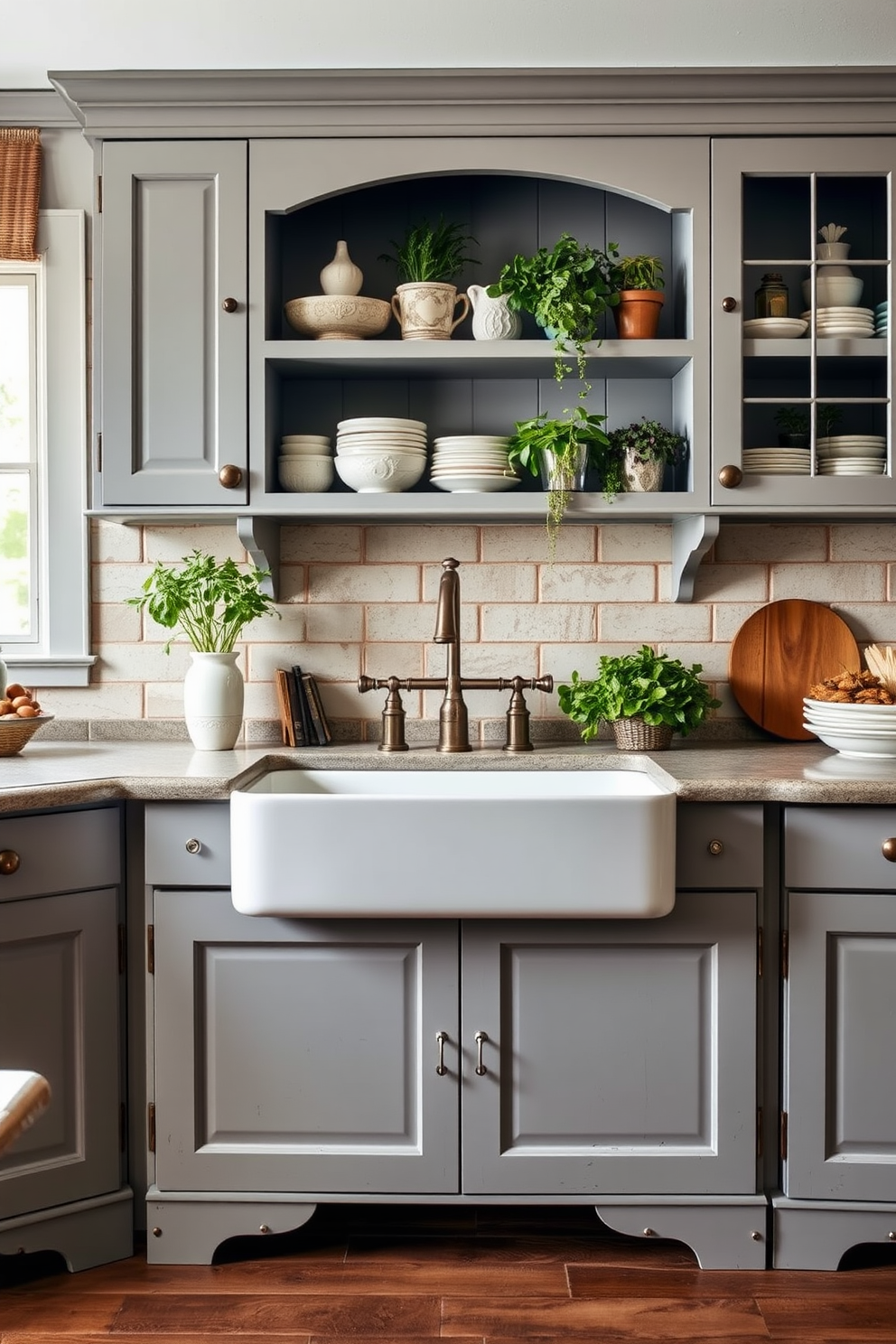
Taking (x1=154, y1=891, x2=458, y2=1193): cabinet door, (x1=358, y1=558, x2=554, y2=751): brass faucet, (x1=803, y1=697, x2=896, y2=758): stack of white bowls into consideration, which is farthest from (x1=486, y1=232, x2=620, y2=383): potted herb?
(x1=154, y1=891, x2=458, y2=1193): cabinet door

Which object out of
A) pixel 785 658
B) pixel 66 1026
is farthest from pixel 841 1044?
pixel 66 1026

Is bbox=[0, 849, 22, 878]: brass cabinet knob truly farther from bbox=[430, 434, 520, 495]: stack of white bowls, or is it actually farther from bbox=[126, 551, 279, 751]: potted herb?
bbox=[430, 434, 520, 495]: stack of white bowls

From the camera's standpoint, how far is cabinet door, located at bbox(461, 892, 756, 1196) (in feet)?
6.65

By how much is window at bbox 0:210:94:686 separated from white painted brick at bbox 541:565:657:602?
44.2 inches

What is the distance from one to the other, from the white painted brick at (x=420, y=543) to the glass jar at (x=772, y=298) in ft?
2.63

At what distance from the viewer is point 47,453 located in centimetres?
268

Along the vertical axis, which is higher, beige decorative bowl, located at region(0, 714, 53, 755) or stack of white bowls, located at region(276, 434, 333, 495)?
stack of white bowls, located at region(276, 434, 333, 495)

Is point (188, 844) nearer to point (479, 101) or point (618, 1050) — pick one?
point (618, 1050)

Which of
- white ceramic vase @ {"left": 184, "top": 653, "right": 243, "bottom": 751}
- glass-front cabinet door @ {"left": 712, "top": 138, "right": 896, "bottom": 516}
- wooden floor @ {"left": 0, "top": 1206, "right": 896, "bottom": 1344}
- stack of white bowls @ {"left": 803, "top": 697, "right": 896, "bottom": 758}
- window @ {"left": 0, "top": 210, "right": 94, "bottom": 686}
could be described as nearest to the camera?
wooden floor @ {"left": 0, "top": 1206, "right": 896, "bottom": 1344}

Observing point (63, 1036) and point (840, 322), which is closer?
point (63, 1036)

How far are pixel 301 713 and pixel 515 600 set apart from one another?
578 mm

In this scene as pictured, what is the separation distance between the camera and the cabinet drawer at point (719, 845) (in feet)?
6.67

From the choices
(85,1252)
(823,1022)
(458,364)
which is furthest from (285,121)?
(85,1252)

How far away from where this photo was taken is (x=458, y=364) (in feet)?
7.99
